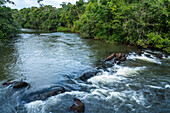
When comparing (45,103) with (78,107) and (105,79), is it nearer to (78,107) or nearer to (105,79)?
(78,107)

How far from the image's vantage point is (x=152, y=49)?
61.3 ft

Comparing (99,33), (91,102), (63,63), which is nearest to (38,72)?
(63,63)

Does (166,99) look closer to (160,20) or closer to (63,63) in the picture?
(63,63)

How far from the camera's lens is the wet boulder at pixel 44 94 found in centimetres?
679

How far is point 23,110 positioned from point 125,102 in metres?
4.85

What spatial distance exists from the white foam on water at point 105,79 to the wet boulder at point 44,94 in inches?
91.2

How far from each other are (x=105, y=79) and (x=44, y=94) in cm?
425

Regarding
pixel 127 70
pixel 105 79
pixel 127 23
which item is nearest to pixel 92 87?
pixel 105 79

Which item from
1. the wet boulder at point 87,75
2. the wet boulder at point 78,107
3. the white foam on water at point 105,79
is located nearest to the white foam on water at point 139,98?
the white foam on water at point 105,79

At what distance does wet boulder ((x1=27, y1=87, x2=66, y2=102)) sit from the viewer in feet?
22.3

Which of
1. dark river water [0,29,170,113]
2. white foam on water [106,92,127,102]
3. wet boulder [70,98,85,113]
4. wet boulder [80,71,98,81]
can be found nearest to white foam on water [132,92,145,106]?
dark river water [0,29,170,113]

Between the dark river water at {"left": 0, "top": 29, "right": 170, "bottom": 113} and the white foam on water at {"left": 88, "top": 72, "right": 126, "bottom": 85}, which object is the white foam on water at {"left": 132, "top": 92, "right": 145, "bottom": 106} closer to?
the dark river water at {"left": 0, "top": 29, "right": 170, "bottom": 113}

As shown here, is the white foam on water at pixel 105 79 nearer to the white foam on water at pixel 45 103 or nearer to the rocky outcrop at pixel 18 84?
the white foam on water at pixel 45 103

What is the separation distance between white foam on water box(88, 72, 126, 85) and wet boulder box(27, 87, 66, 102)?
7.60ft
